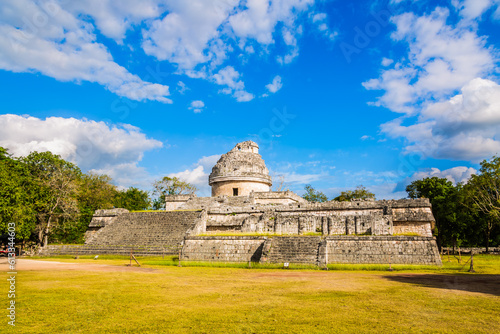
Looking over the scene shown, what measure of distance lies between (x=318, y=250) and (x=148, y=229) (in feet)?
47.2

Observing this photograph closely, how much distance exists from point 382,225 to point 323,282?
10894 mm

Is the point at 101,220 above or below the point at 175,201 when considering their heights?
below

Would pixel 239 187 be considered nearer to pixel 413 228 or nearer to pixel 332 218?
pixel 332 218

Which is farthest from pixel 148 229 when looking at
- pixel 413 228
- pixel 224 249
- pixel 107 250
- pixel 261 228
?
pixel 413 228

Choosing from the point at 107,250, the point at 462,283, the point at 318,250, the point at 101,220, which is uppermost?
the point at 101,220

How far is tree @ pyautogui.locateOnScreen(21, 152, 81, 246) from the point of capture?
2912 centimetres

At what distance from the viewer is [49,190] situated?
29688mm

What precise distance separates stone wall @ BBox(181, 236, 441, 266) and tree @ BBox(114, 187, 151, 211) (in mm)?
30373

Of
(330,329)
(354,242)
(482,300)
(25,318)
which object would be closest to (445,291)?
(482,300)

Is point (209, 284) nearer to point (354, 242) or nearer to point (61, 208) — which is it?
point (354, 242)

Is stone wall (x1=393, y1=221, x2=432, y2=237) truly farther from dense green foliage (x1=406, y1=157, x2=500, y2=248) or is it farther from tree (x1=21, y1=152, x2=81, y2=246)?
tree (x1=21, y1=152, x2=81, y2=246)

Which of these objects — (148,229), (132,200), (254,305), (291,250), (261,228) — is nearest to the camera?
(254,305)

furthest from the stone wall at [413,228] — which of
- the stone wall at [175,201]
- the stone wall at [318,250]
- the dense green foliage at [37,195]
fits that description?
the dense green foliage at [37,195]

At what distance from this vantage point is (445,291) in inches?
383
